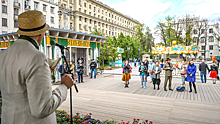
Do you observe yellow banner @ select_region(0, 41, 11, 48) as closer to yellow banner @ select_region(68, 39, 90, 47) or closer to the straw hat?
yellow banner @ select_region(68, 39, 90, 47)

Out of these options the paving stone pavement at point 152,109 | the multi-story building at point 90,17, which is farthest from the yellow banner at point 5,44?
the multi-story building at point 90,17

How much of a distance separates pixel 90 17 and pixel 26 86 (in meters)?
58.4

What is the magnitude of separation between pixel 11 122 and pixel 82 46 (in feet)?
45.7

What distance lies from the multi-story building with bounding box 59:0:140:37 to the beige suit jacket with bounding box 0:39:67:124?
40466mm

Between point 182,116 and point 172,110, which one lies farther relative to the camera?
point 172,110

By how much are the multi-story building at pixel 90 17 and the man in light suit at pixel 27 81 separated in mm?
40368

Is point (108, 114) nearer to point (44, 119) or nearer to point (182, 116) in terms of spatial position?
point (182, 116)

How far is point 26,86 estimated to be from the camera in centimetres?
133

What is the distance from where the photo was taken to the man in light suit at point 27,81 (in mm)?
1267

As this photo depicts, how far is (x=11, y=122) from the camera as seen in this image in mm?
1368

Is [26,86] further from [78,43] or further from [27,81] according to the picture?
[78,43]

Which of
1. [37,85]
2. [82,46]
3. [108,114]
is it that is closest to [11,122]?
[37,85]

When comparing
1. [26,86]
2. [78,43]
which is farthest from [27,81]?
[78,43]

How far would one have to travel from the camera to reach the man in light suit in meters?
1.27
